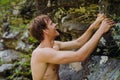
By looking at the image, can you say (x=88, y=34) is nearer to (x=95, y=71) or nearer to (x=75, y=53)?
(x=95, y=71)

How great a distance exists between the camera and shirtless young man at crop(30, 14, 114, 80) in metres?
4.66

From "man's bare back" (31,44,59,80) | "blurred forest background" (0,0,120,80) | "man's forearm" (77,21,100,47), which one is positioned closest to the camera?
"man's bare back" (31,44,59,80)

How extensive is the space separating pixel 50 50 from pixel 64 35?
266 centimetres

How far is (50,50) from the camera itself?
486 centimetres

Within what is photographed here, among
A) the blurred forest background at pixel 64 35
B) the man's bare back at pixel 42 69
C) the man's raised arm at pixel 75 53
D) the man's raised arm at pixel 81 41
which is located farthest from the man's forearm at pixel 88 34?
the man's bare back at pixel 42 69

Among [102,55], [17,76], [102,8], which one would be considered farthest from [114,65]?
[17,76]

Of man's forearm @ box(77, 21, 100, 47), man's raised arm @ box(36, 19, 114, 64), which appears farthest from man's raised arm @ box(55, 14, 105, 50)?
man's raised arm @ box(36, 19, 114, 64)

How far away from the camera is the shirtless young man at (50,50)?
4656mm

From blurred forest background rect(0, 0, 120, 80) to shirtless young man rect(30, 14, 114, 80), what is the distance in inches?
→ 20.8

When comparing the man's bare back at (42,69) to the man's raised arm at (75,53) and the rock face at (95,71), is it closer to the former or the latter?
the man's raised arm at (75,53)

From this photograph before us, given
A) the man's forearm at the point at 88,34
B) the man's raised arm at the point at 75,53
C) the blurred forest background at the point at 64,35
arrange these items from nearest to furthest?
the man's raised arm at the point at 75,53
the man's forearm at the point at 88,34
the blurred forest background at the point at 64,35

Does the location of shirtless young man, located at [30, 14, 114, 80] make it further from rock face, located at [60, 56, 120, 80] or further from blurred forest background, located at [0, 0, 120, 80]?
rock face, located at [60, 56, 120, 80]

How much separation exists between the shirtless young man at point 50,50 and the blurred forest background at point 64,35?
1.73 feet

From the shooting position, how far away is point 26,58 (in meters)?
9.17
